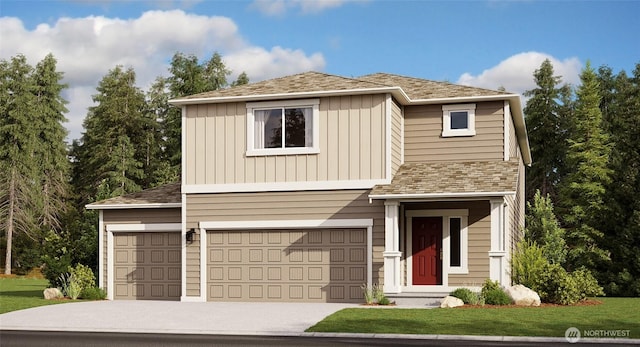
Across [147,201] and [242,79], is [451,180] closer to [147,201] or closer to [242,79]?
[147,201]

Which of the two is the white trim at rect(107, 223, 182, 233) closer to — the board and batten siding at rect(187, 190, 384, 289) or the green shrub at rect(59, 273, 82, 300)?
the board and batten siding at rect(187, 190, 384, 289)

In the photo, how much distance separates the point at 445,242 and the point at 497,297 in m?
4.24

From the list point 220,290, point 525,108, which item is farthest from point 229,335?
point 525,108

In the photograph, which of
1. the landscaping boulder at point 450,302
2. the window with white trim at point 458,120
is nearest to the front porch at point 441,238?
the window with white trim at point 458,120

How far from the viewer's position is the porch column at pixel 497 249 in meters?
24.1

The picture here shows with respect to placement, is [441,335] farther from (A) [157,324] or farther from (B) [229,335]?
(A) [157,324]

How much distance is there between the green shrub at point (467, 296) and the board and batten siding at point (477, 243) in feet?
9.83

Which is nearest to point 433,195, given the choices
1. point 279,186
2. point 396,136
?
point 396,136

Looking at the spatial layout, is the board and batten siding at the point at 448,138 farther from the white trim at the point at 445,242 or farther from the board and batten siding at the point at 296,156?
the board and batten siding at the point at 296,156

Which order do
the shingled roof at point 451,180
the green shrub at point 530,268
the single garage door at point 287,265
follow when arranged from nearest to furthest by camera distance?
the green shrub at point 530,268
the shingled roof at point 451,180
the single garage door at point 287,265

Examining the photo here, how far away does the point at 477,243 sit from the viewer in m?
26.4

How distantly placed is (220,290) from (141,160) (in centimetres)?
4216

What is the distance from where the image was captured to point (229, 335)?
59.3 ft

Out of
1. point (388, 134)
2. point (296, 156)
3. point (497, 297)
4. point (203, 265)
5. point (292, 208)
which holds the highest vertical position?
point (388, 134)
